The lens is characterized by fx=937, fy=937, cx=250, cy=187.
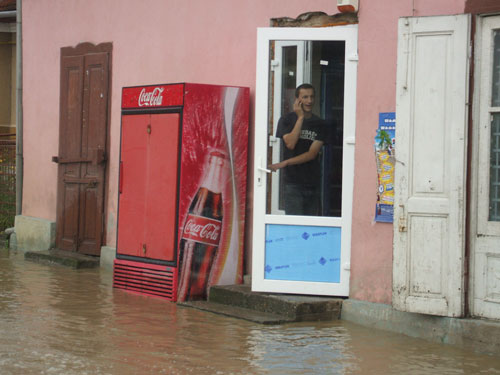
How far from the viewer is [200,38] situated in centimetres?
988

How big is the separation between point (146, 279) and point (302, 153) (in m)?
2.04

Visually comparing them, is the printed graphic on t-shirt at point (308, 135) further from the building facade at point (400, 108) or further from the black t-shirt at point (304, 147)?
the building facade at point (400, 108)

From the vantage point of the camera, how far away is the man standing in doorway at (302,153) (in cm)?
820

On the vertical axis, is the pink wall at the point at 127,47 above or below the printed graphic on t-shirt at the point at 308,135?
above

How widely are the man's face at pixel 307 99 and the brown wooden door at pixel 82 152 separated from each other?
390 centimetres

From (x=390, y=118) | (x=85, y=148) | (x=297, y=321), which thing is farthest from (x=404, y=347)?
(x=85, y=148)

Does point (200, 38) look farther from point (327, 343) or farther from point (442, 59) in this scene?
point (327, 343)

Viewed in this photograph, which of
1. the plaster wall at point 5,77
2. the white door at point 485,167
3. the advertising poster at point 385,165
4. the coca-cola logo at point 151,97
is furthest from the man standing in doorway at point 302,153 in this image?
the plaster wall at point 5,77

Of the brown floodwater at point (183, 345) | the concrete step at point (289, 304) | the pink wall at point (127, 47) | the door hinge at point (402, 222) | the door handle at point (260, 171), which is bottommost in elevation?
the brown floodwater at point (183, 345)

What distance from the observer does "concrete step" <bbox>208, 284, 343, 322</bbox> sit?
7750 millimetres

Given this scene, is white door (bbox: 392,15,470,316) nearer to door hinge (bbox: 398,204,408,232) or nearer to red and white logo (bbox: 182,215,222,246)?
door hinge (bbox: 398,204,408,232)

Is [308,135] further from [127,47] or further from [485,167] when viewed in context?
[127,47]

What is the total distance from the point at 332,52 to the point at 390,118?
2.88 feet

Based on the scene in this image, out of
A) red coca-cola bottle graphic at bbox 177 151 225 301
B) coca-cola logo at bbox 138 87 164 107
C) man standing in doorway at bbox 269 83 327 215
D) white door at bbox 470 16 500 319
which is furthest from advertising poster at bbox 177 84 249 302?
white door at bbox 470 16 500 319
